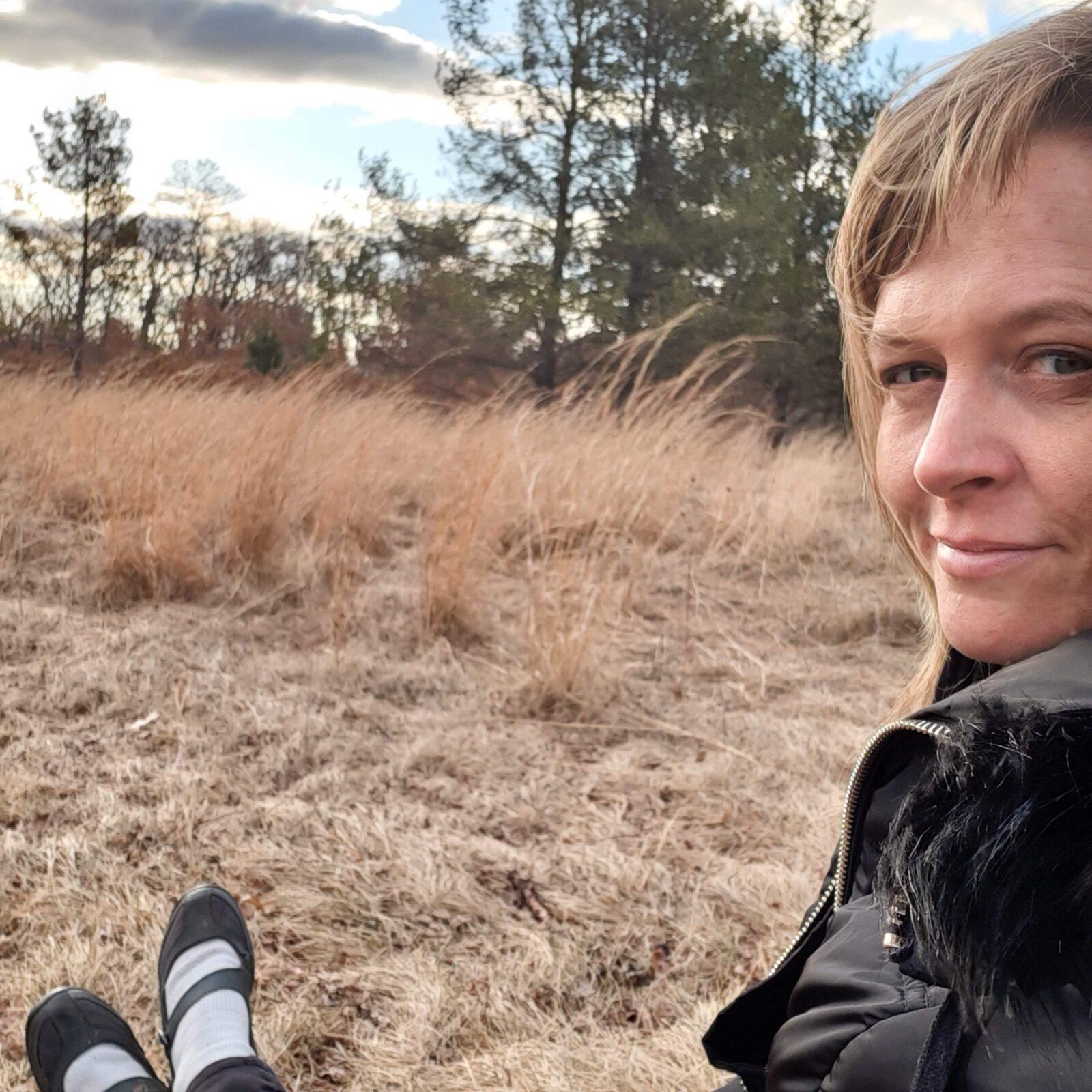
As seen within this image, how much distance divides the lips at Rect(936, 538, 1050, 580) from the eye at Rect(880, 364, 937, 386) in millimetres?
187

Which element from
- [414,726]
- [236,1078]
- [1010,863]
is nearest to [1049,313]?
[1010,863]

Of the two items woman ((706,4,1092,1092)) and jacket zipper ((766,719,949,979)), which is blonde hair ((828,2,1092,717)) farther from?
jacket zipper ((766,719,949,979))

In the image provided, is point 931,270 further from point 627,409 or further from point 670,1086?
point 627,409

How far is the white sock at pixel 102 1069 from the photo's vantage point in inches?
64.9

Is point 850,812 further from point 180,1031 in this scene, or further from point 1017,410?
point 180,1031

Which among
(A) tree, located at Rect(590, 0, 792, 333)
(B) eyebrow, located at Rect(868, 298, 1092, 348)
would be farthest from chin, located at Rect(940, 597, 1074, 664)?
(A) tree, located at Rect(590, 0, 792, 333)

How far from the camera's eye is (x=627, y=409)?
13.7 ft

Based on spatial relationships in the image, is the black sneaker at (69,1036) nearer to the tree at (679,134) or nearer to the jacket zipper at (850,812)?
the jacket zipper at (850,812)

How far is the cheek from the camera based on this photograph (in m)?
1.02

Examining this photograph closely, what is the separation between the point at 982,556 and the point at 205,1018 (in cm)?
149

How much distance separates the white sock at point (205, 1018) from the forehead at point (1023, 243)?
154cm

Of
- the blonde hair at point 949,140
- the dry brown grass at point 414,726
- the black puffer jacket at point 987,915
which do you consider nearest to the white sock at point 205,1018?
the dry brown grass at point 414,726

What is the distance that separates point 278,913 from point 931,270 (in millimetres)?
1859

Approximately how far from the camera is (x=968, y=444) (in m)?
0.84
